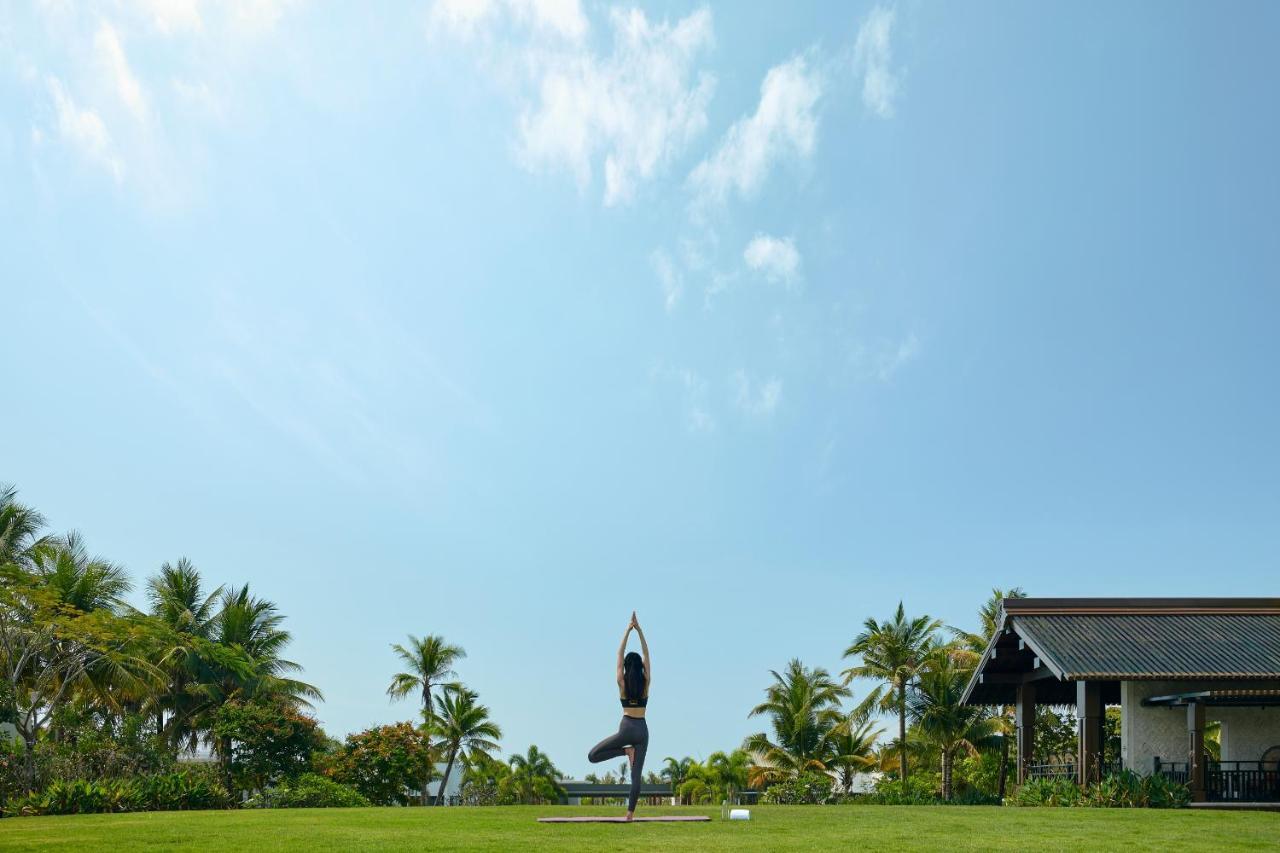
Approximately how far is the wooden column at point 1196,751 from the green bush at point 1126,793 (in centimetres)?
37

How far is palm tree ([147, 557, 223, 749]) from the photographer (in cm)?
4500

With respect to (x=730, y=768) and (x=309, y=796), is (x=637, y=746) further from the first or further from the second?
(x=730, y=768)

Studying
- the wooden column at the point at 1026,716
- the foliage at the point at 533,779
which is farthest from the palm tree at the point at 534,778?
the wooden column at the point at 1026,716

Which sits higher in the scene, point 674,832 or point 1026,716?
point 1026,716

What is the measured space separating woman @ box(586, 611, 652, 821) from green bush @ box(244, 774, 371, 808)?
1906 cm

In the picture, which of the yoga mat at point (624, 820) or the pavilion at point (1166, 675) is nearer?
the yoga mat at point (624, 820)

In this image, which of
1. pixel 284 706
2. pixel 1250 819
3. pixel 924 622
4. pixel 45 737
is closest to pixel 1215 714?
pixel 1250 819

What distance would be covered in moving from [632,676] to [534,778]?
5156cm

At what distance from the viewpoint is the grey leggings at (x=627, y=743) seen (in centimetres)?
1562

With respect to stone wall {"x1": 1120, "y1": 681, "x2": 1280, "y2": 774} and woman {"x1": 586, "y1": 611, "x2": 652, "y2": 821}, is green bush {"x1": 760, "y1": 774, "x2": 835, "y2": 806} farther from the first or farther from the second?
woman {"x1": 586, "y1": 611, "x2": 652, "y2": 821}

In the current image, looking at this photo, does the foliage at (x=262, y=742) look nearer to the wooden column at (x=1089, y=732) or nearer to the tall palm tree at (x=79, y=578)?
the tall palm tree at (x=79, y=578)

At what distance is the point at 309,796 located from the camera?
3172 centimetres

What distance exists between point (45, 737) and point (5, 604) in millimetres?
9661

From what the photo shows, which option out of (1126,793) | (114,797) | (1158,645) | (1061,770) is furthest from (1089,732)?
(114,797)
